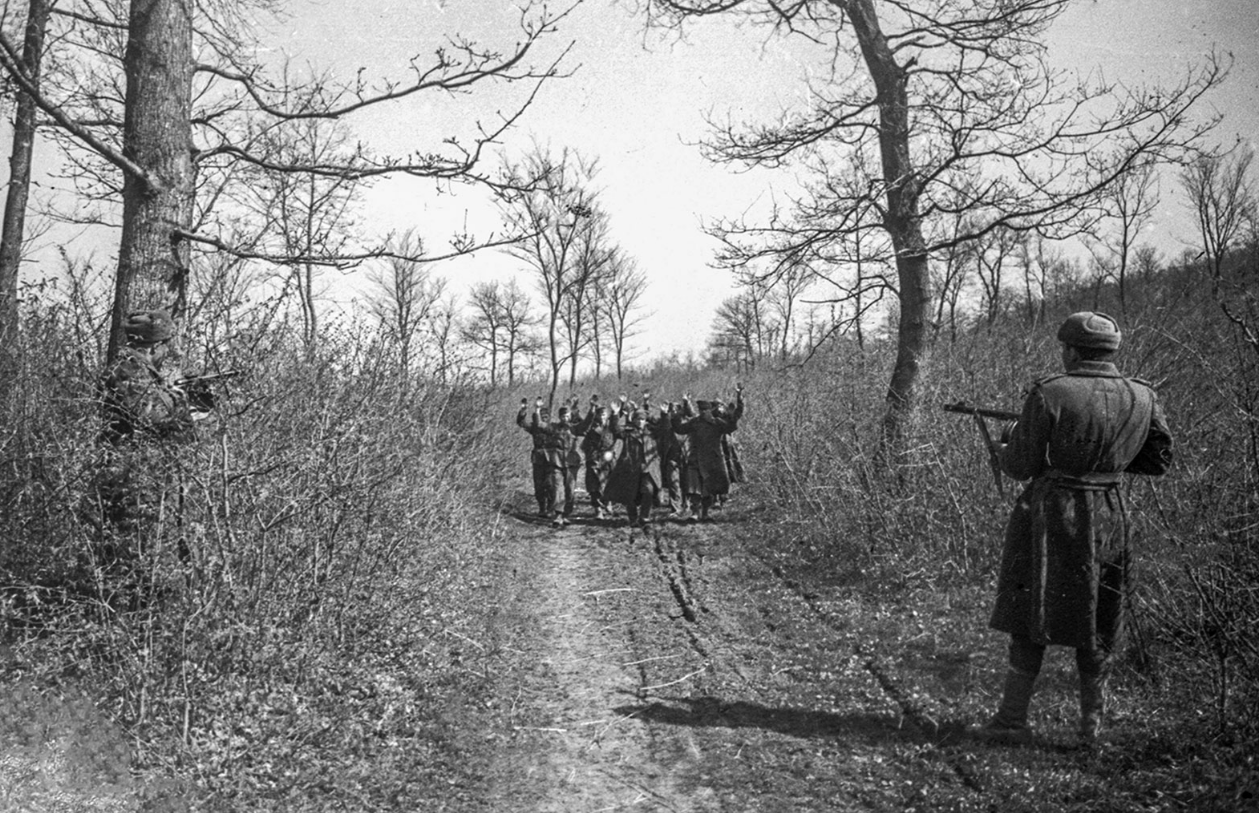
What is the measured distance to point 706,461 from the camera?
1422 cm

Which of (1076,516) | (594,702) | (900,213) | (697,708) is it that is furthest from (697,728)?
(900,213)

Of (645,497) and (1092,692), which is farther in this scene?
(645,497)

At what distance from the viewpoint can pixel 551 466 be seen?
14.9 meters

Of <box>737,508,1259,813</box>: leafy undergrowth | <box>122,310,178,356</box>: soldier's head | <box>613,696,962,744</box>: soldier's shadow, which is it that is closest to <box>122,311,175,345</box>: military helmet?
<box>122,310,178,356</box>: soldier's head

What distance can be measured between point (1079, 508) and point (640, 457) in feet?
32.7

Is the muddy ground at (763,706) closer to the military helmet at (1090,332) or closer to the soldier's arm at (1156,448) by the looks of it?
the soldier's arm at (1156,448)

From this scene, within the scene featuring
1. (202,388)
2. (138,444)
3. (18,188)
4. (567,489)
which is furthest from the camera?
(567,489)

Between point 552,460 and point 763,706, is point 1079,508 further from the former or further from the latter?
point 552,460

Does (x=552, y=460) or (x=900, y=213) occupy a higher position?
(x=900, y=213)

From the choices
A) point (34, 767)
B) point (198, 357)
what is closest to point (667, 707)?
point (34, 767)

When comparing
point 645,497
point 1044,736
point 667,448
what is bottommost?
point 1044,736

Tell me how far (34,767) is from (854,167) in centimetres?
1006

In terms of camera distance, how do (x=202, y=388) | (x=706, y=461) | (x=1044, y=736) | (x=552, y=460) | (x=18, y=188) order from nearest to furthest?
(x=1044, y=736), (x=202, y=388), (x=18, y=188), (x=706, y=461), (x=552, y=460)

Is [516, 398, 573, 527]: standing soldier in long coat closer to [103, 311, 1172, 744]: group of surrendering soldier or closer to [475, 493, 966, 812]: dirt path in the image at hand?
[475, 493, 966, 812]: dirt path
